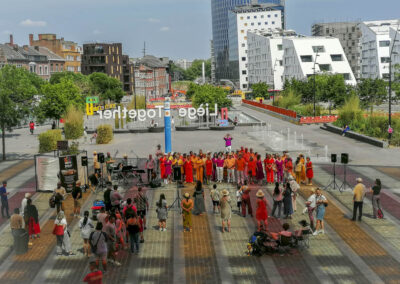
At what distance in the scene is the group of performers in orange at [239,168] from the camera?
22797 millimetres

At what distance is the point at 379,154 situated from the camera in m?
32.8

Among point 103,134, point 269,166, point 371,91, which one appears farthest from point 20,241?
point 371,91

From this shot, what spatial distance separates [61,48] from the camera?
434 ft

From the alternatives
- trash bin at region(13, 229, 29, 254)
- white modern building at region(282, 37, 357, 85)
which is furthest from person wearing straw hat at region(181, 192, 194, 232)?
white modern building at region(282, 37, 357, 85)

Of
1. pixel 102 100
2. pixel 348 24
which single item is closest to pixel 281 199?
pixel 102 100

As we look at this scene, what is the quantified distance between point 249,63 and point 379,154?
13311 cm

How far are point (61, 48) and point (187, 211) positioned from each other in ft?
408

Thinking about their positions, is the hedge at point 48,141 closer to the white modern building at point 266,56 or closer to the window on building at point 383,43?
the white modern building at point 266,56

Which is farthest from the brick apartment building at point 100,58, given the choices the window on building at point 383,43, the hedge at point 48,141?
the hedge at point 48,141

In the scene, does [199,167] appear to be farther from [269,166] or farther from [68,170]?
[68,170]

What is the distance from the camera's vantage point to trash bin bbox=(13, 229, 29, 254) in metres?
14.2

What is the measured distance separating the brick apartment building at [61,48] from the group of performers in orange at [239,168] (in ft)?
371

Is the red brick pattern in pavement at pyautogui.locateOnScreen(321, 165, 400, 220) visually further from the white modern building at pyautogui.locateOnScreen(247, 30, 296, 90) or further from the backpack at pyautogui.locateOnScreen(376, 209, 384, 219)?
the white modern building at pyautogui.locateOnScreen(247, 30, 296, 90)

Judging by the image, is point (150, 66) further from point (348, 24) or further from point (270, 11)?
point (348, 24)
